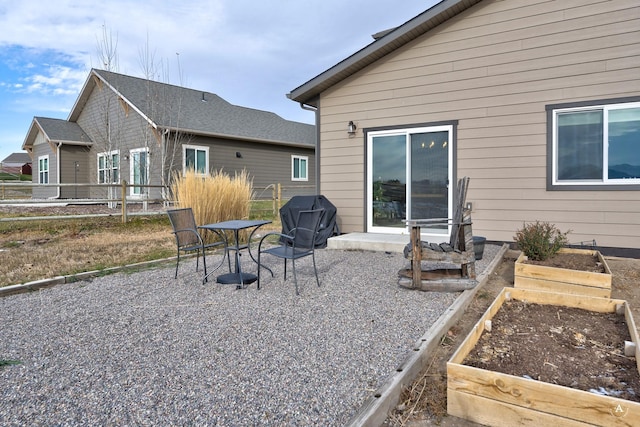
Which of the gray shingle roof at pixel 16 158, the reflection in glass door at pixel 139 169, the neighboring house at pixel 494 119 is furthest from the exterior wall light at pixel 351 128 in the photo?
the gray shingle roof at pixel 16 158

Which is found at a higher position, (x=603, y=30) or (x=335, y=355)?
(x=603, y=30)

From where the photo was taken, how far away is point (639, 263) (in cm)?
470

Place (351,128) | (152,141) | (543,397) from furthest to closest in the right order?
(152,141) → (351,128) → (543,397)

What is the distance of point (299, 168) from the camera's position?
17.0 metres

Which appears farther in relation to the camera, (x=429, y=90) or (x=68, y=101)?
(x=68, y=101)

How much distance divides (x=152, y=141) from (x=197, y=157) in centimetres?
150

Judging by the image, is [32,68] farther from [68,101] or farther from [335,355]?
[335,355]

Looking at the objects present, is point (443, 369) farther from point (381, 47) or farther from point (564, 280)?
point (381, 47)

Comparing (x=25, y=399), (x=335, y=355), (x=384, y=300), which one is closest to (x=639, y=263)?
(x=384, y=300)

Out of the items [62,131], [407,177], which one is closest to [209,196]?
[407,177]

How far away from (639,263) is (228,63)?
54.3 ft

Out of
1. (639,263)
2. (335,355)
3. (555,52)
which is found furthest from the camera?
(555,52)

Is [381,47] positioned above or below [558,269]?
above

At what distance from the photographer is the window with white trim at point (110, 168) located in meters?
13.6
